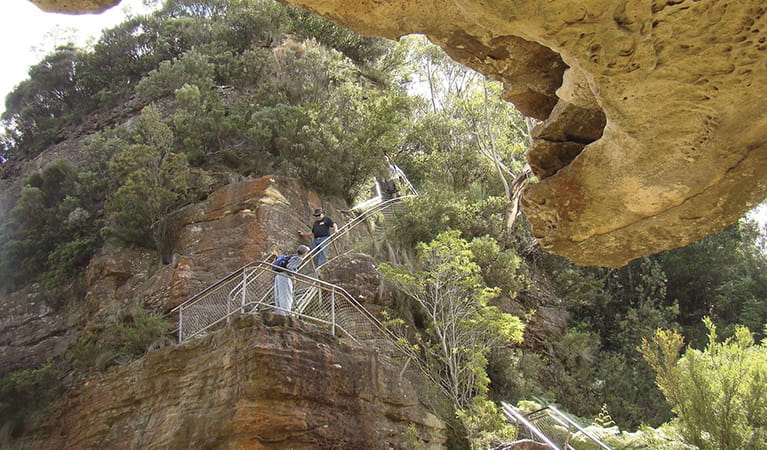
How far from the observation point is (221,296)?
1259cm

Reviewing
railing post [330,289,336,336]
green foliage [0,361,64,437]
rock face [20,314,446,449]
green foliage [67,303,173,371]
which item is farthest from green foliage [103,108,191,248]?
railing post [330,289,336,336]

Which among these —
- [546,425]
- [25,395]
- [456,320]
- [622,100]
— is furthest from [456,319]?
[622,100]

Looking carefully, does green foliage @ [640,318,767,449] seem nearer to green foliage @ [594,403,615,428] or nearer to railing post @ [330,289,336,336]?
green foliage @ [594,403,615,428]

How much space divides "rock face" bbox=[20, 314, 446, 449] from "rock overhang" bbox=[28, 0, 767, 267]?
5.67 meters

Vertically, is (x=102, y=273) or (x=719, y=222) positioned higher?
(x=102, y=273)

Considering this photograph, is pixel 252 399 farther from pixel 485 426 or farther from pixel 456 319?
pixel 456 319

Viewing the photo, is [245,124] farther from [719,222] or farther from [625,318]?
[719,222]

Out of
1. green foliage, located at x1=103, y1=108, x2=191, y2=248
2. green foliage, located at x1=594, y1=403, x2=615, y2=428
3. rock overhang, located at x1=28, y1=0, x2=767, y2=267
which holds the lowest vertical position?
rock overhang, located at x1=28, y1=0, x2=767, y2=267

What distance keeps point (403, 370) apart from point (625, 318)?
10314 millimetres

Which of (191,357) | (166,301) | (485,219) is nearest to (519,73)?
(191,357)

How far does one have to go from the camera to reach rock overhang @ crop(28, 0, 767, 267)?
12.2 ft

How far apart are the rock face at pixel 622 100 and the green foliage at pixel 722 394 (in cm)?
566

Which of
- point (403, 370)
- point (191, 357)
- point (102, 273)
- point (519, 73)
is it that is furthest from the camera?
point (102, 273)

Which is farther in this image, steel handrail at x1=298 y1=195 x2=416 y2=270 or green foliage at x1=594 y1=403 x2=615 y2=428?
steel handrail at x1=298 y1=195 x2=416 y2=270
